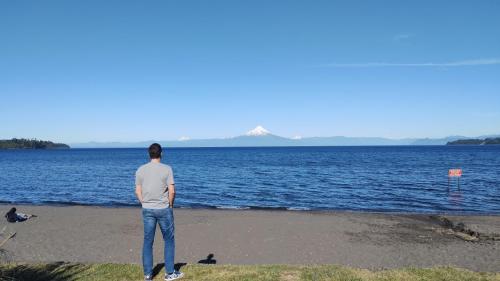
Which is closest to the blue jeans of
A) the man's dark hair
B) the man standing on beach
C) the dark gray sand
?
the man standing on beach

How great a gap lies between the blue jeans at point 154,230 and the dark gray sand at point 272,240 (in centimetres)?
304

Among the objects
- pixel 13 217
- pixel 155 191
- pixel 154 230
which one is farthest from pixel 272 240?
pixel 13 217

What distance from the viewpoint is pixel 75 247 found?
13.3 m

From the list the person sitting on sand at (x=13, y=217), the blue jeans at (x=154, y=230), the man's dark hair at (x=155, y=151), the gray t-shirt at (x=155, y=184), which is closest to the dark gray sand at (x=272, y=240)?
the person sitting on sand at (x=13, y=217)

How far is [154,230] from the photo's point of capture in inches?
314

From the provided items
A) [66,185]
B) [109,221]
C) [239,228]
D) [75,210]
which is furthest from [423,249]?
[66,185]

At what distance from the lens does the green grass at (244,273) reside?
814 centimetres

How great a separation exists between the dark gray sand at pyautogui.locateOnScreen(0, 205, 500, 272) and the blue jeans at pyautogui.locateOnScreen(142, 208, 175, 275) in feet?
9.97

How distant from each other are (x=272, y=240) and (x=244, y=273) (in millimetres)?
5990

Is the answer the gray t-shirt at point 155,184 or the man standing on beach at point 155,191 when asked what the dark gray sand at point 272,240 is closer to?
the man standing on beach at point 155,191

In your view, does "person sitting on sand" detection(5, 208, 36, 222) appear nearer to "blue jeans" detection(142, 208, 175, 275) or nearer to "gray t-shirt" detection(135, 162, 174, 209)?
"blue jeans" detection(142, 208, 175, 275)

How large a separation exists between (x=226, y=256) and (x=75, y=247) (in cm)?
491

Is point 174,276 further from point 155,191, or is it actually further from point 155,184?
point 155,184

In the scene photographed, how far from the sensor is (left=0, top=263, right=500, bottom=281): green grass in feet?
26.7
